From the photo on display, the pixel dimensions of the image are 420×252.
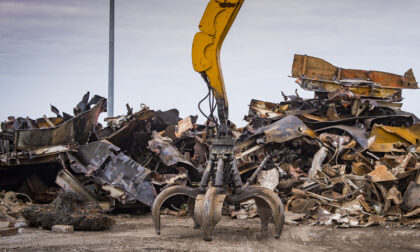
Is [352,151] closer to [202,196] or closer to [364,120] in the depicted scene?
[364,120]

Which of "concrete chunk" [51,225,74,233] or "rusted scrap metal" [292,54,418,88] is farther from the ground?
"rusted scrap metal" [292,54,418,88]

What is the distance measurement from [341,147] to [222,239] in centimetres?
351

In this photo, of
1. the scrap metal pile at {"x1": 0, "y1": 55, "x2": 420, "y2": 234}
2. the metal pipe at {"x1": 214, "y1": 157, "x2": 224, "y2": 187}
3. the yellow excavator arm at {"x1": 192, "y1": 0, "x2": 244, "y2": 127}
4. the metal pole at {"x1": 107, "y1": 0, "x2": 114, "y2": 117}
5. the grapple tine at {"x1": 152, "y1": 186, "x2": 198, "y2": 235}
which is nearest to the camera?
the metal pipe at {"x1": 214, "y1": 157, "x2": 224, "y2": 187}

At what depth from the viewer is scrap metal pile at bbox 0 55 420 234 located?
19.8 ft

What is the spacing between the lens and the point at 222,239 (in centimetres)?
459

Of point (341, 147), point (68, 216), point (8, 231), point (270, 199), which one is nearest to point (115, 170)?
point (68, 216)

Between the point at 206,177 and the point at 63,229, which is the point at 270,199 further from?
the point at 63,229

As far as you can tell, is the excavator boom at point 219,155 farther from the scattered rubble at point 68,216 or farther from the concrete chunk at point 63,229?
the concrete chunk at point 63,229

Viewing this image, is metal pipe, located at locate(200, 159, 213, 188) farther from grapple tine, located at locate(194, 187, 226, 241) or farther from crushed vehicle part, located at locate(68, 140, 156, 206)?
crushed vehicle part, located at locate(68, 140, 156, 206)

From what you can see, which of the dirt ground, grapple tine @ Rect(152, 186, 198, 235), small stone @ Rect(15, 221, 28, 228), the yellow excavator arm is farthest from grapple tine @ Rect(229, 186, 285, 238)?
small stone @ Rect(15, 221, 28, 228)

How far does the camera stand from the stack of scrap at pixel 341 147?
583 centimetres

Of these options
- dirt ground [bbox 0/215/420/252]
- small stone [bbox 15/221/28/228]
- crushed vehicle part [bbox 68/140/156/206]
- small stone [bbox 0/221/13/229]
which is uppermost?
crushed vehicle part [bbox 68/140/156/206]

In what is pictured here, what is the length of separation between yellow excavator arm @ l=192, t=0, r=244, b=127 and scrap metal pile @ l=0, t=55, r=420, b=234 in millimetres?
1958

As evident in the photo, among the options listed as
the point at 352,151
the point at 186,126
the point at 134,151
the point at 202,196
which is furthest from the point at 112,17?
the point at 202,196
